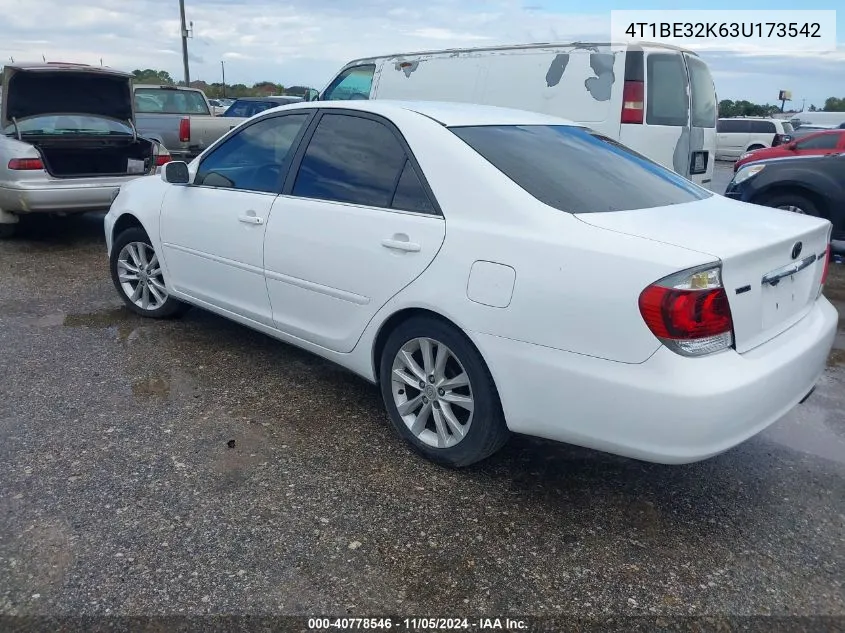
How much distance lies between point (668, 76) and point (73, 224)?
7229 mm

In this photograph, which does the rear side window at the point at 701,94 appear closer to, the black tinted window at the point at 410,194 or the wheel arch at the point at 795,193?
the wheel arch at the point at 795,193

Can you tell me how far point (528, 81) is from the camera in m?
7.90

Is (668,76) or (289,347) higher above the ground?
(668,76)

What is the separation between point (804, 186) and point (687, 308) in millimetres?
6553

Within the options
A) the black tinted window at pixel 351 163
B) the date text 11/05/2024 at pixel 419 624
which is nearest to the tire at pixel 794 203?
the black tinted window at pixel 351 163

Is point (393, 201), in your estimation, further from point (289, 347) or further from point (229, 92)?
point (229, 92)

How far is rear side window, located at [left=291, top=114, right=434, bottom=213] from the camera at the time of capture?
130 inches

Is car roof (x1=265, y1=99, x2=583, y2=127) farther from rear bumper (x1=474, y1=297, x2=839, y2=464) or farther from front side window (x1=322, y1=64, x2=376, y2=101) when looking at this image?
front side window (x1=322, y1=64, x2=376, y2=101)

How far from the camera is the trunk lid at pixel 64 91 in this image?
7430 mm

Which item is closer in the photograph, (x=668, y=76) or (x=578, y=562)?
(x=578, y=562)

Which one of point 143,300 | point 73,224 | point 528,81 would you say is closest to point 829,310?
point 143,300

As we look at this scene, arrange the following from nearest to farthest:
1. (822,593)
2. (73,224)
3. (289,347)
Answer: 1. (822,593)
2. (289,347)
3. (73,224)

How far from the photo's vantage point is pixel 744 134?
22.7m

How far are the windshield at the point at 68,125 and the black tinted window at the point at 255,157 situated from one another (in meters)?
4.19
